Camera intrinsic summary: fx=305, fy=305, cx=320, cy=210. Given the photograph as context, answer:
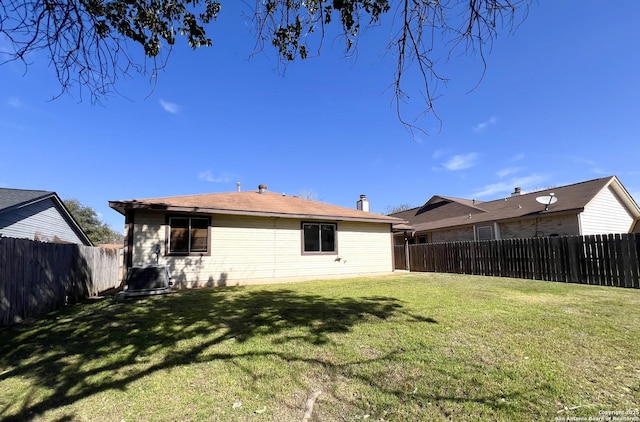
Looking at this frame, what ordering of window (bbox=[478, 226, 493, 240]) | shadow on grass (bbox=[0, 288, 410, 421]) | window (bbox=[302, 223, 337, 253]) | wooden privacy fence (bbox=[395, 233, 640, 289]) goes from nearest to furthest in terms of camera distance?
1. shadow on grass (bbox=[0, 288, 410, 421])
2. wooden privacy fence (bbox=[395, 233, 640, 289])
3. window (bbox=[302, 223, 337, 253])
4. window (bbox=[478, 226, 493, 240])

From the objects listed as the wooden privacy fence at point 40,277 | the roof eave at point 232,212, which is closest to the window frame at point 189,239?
the roof eave at point 232,212

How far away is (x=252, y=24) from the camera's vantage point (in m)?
3.39

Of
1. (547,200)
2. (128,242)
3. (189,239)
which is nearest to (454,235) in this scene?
(547,200)

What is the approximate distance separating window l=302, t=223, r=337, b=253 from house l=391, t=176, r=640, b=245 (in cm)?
497

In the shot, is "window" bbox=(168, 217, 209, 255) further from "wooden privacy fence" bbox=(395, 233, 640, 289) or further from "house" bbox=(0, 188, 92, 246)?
"wooden privacy fence" bbox=(395, 233, 640, 289)

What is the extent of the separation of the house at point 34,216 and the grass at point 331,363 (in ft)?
34.7

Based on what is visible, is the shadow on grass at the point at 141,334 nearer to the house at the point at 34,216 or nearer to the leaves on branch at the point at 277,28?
the leaves on branch at the point at 277,28

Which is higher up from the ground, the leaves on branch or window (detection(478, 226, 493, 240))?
the leaves on branch

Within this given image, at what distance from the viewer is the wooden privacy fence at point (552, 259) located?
29.3 ft

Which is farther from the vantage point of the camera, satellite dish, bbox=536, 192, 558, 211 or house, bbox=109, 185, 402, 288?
satellite dish, bbox=536, 192, 558, 211

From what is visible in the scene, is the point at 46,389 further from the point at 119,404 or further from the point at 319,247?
the point at 319,247

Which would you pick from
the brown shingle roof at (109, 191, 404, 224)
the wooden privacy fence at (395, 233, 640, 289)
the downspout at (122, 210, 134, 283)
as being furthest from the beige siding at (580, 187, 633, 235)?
the downspout at (122, 210, 134, 283)

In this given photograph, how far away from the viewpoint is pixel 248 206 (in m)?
11.6

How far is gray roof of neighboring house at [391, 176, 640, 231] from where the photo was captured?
1528cm
